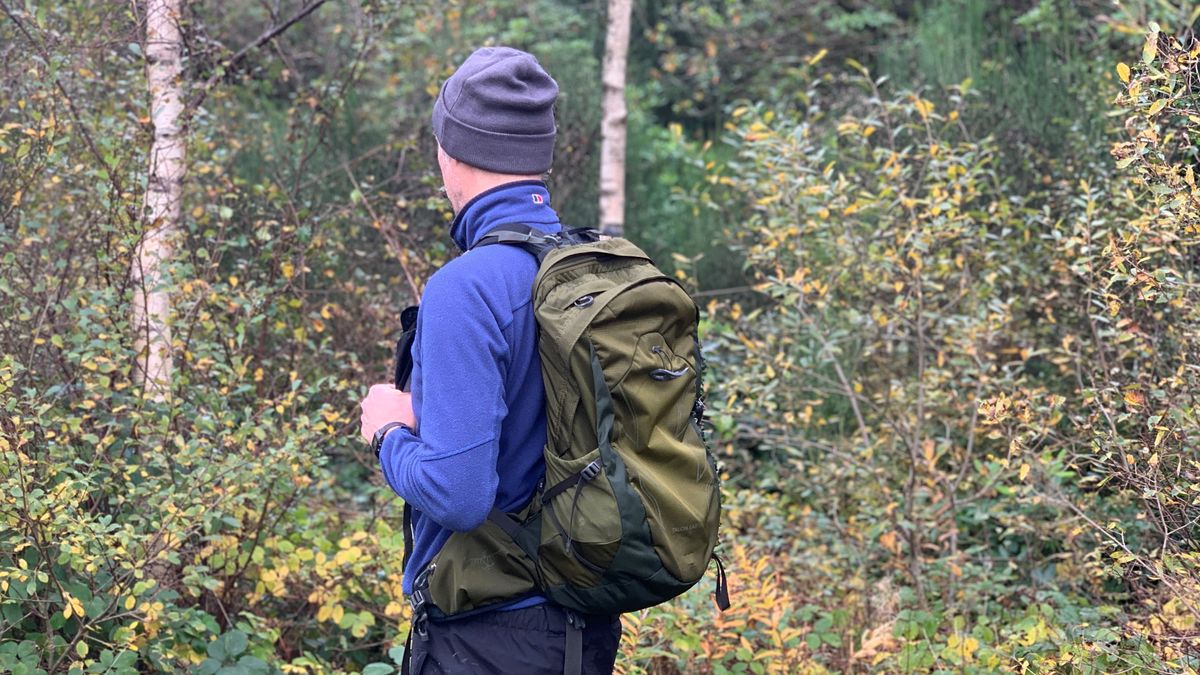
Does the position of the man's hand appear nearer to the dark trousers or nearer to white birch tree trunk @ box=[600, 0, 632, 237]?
the dark trousers

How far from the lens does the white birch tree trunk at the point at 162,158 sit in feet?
13.4

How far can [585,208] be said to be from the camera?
8633 millimetres

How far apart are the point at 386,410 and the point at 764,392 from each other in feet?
9.42

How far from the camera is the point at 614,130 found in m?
7.50

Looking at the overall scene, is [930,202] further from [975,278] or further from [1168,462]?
[1168,462]

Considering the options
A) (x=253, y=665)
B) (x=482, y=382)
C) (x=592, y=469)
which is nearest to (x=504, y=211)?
(x=482, y=382)

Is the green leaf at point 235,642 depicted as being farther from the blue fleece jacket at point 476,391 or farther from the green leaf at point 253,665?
the blue fleece jacket at point 476,391

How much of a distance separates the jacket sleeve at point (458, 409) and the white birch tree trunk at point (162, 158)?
2.25 meters

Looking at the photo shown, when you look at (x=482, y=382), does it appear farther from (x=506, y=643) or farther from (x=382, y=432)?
(x=506, y=643)

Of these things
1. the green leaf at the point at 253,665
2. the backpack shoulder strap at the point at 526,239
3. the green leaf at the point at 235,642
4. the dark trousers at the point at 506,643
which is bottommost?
the green leaf at the point at 253,665

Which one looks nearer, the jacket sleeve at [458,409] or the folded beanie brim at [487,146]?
the jacket sleeve at [458,409]

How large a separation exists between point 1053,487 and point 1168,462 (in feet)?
3.02

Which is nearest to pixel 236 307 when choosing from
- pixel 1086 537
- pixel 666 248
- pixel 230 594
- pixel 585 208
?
pixel 230 594

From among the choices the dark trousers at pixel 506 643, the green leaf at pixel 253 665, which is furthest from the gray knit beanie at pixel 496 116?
the green leaf at pixel 253 665
